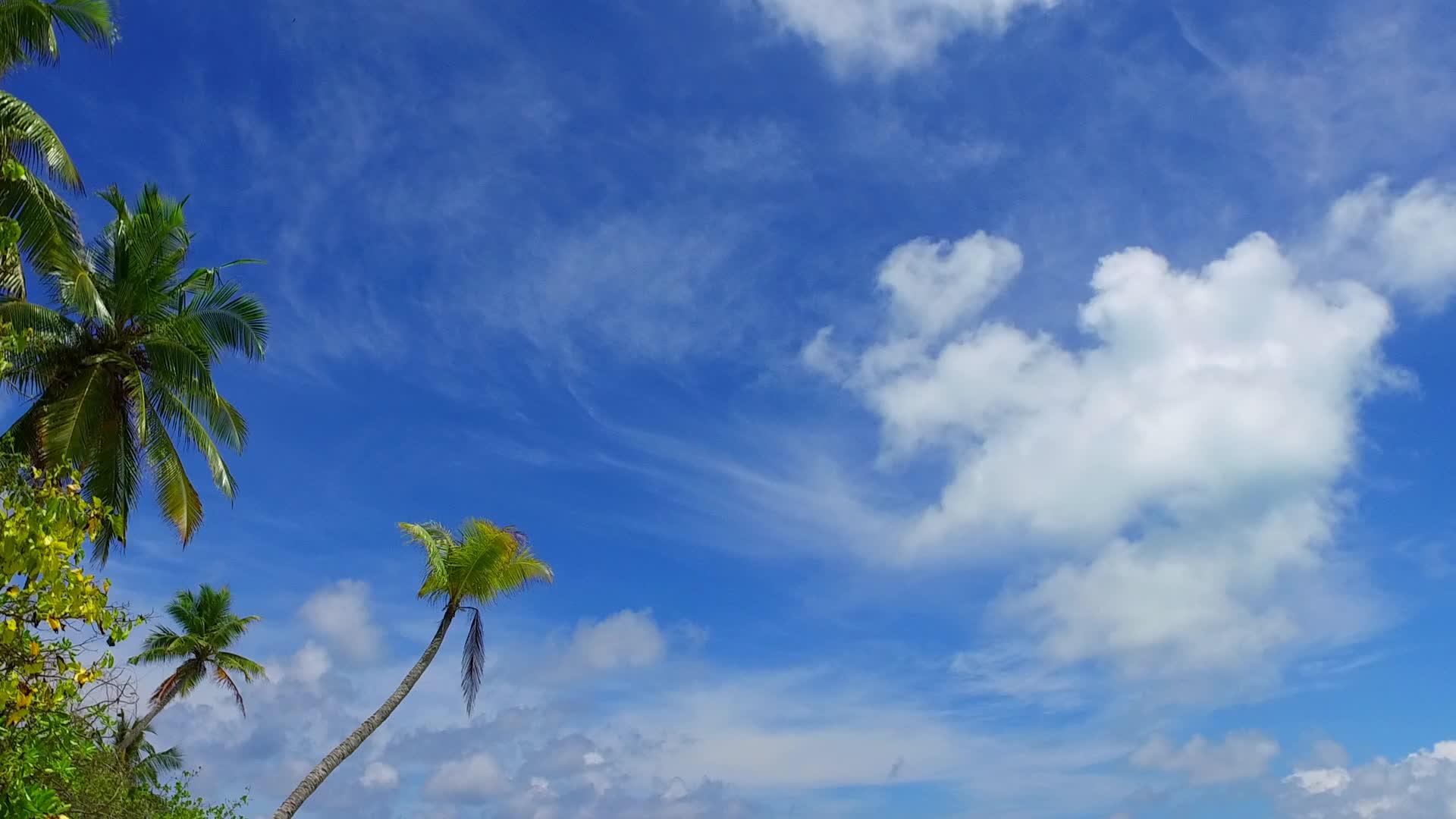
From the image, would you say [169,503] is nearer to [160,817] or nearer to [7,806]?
[160,817]

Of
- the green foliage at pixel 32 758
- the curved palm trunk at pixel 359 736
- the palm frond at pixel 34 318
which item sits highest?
the palm frond at pixel 34 318

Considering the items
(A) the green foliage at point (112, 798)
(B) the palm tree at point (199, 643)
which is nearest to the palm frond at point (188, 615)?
(B) the palm tree at point (199, 643)

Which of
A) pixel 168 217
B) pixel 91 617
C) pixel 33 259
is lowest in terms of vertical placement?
pixel 91 617

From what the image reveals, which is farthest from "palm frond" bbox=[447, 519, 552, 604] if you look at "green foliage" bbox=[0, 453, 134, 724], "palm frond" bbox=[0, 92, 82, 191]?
"green foliage" bbox=[0, 453, 134, 724]

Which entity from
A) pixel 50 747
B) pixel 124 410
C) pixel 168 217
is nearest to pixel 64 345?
pixel 124 410

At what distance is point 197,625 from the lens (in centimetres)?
3556

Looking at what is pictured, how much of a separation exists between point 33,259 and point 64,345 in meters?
1.90

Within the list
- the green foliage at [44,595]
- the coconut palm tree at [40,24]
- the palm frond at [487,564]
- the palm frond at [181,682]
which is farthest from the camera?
the palm frond at [181,682]

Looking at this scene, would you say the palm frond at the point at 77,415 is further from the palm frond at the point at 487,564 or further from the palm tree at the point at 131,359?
the palm frond at the point at 487,564

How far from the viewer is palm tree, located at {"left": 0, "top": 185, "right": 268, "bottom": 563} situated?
17078mm

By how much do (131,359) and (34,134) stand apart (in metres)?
3.97

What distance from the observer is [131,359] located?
709 inches

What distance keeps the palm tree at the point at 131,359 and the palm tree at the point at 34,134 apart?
24.9 inches

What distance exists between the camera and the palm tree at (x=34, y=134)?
14891 mm
